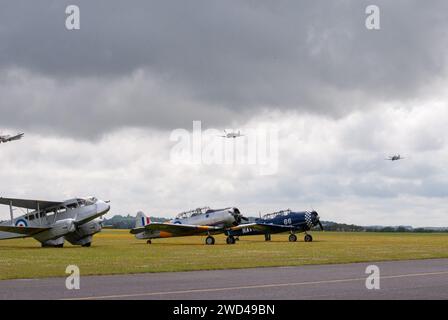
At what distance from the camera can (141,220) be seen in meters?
63.5

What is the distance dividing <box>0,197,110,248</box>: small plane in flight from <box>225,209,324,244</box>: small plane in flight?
16.4 m

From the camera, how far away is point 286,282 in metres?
17.5

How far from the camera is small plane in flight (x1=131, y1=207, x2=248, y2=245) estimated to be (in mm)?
56156

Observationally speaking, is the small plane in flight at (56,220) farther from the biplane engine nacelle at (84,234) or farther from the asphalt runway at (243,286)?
the asphalt runway at (243,286)

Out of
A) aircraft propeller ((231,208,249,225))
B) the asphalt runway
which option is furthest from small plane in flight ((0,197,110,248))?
the asphalt runway

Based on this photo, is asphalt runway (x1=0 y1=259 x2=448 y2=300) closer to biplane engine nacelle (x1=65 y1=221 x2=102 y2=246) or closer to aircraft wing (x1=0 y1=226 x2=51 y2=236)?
aircraft wing (x1=0 y1=226 x2=51 y2=236)

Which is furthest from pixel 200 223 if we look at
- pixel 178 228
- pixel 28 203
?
pixel 28 203

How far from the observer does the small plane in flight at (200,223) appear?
56.2 metres

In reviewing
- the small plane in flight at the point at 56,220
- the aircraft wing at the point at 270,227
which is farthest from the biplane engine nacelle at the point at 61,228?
the aircraft wing at the point at 270,227

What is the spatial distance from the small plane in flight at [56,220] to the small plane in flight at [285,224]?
16416 mm

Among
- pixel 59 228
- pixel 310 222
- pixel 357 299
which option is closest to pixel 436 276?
pixel 357 299

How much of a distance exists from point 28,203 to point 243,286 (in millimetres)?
35406
